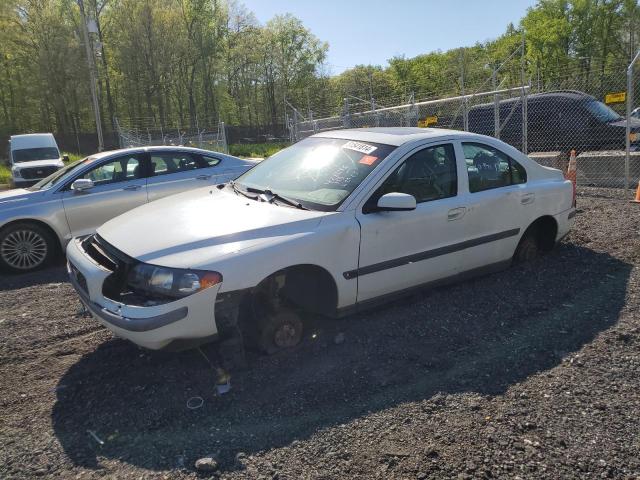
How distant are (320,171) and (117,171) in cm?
404

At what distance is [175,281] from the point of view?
3104 millimetres

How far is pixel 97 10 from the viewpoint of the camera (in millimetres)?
42812

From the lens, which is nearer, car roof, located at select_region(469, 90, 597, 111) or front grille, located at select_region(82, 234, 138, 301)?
front grille, located at select_region(82, 234, 138, 301)

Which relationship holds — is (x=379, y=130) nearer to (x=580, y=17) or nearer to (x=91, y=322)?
(x=91, y=322)

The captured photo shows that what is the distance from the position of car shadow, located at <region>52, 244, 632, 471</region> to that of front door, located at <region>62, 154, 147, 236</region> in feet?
10.5

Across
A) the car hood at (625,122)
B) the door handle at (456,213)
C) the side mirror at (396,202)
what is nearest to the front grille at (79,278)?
the side mirror at (396,202)

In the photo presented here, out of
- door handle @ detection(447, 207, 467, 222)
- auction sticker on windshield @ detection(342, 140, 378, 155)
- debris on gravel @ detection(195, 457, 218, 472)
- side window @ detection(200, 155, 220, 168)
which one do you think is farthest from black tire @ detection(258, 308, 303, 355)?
side window @ detection(200, 155, 220, 168)

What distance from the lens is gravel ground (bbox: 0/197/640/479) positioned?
2576mm

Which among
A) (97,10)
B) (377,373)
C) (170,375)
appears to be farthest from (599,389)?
(97,10)

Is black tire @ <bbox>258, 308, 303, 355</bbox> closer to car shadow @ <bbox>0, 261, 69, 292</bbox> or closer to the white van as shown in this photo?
car shadow @ <bbox>0, 261, 69, 292</bbox>

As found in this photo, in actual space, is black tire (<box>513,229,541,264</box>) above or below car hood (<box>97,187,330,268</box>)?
below

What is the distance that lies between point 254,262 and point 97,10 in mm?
48063

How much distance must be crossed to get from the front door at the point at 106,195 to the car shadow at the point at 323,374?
3197mm

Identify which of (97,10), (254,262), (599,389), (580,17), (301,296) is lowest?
(599,389)
